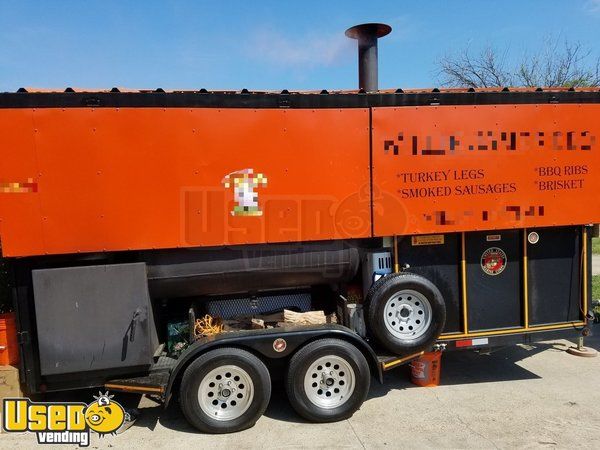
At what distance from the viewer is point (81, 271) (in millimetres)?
4223

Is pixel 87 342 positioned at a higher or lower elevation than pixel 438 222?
lower

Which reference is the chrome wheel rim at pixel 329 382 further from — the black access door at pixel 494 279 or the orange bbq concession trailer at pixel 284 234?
the black access door at pixel 494 279

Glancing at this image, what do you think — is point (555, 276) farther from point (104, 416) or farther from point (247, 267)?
point (104, 416)

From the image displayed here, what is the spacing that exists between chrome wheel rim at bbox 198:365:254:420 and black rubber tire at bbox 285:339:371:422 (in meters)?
0.41

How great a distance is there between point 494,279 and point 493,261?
0.66 ft

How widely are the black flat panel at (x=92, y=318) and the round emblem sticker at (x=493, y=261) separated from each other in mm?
3532

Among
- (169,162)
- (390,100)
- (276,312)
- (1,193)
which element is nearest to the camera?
(1,193)

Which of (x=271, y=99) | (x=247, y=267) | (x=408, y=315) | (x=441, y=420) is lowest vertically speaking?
(x=441, y=420)

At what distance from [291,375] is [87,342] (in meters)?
1.89

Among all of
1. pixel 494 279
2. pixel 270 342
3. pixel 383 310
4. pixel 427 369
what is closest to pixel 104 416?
pixel 270 342

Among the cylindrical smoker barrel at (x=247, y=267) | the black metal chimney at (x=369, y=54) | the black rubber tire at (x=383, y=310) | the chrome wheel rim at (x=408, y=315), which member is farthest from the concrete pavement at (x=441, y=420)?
the black metal chimney at (x=369, y=54)

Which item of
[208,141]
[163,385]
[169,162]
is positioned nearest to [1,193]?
[169,162]

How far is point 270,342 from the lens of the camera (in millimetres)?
4383

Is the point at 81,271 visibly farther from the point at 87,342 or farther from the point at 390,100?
the point at 390,100
